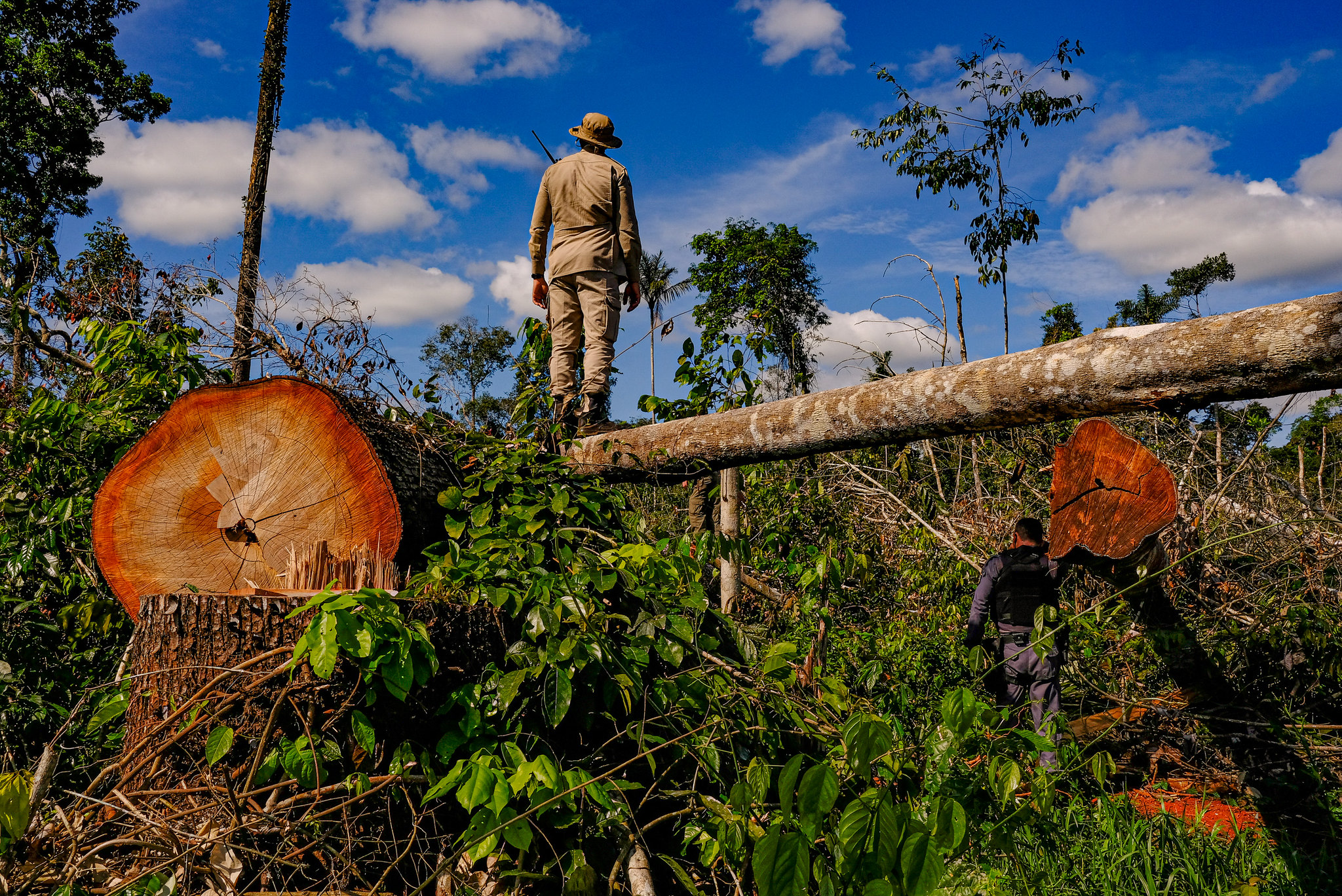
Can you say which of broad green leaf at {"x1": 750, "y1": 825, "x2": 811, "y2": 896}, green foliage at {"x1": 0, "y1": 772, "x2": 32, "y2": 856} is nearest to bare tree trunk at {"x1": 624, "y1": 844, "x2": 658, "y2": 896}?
broad green leaf at {"x1": 750, "y1": 825, "x2": 811, "y2": 896}

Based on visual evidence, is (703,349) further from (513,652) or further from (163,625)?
(163,625)

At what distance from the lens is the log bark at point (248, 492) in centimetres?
262

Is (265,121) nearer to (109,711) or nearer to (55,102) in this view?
(55,102)

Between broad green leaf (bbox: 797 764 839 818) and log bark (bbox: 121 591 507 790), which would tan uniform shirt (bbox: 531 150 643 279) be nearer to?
log bark (bbox: 121 591 507 790)

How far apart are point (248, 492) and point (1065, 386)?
261 centimetres

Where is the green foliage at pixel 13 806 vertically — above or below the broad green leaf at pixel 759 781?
above

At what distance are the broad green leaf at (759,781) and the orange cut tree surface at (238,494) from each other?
4.74ft

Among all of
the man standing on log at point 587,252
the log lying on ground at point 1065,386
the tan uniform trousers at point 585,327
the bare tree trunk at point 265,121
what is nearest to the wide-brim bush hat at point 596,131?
the man standing on log at point 587,252

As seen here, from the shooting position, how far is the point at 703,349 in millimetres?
4238

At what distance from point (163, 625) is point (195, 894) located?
69 cm

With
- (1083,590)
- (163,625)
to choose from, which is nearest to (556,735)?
(163,625)

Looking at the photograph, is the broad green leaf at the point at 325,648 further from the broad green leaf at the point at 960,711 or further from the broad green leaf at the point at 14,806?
the broad green leaf at the point at 960,711

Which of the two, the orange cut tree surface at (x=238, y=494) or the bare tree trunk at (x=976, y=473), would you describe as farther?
the bare tree trunk at (x=976, y=473)

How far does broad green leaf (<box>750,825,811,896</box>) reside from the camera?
4.63 ft
